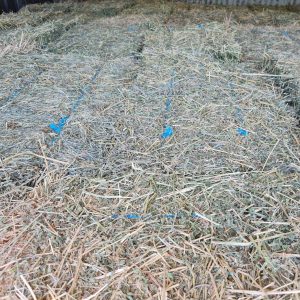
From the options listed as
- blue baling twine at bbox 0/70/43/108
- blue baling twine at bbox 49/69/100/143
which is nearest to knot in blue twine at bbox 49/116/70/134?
blue baling twine at bbox 49/69/100/143

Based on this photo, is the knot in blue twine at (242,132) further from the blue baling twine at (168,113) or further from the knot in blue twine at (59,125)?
the knot in blue twine at (59,125)

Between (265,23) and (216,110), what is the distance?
14.0ft

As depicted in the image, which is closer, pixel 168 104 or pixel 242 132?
pixel 242 132

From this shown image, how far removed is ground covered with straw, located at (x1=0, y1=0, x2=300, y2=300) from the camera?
6.65ft

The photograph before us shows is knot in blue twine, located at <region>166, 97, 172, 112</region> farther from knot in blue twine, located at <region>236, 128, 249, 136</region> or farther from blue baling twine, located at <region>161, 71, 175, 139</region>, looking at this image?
knot in blue twine, located at <region>236, 128, 249, 136</region>

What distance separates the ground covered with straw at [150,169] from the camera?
203 cm

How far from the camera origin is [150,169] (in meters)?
2.81

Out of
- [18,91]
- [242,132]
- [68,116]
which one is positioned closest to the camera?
[242,132]

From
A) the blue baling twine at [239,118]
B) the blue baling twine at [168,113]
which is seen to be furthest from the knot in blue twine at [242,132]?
the blue baling twine at [168,113]

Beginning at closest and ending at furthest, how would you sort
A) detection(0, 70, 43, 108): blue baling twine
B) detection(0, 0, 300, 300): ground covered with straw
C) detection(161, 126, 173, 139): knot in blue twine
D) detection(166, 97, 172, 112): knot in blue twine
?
1. detection(0, 0, 300, 300): ground covered with straw
2. detection(161, 126, 173, 139): knot in blue twine
3. detection(166, 97, 172, 112): knot in blue twine
4. detection(0, 70, 43, 108): blue baling twine

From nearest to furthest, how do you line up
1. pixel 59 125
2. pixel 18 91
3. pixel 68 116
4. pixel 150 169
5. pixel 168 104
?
pixel 150 169 < pixel 59 125 < pixel 68 116 < pixel 168 104 < pixel 18 91

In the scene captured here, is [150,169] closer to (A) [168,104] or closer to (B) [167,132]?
(B) [167,132]

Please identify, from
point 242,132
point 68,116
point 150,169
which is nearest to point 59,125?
point 68,116

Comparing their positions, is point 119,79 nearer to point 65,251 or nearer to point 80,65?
point 80,65
